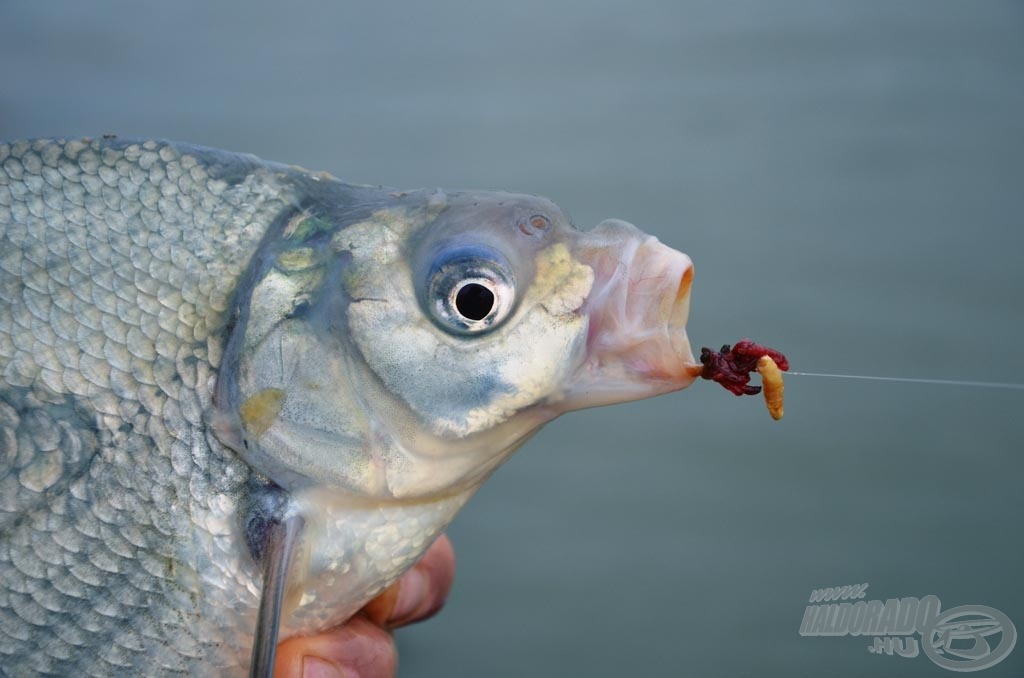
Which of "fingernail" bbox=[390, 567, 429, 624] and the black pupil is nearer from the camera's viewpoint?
the black pupil

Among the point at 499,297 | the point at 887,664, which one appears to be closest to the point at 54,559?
the point at 499,297

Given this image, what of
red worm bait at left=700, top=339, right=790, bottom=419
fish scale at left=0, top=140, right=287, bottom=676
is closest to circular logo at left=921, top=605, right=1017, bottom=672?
red worm bait at left=700, top=339, right=790, bottom=419

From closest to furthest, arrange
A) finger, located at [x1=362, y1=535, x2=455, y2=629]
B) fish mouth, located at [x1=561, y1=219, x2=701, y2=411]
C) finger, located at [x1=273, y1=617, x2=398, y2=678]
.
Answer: fish mouth, located at [x1=561, y1=219, x2=701, y2=411] → finger, located at [x1=273, y1=617, x2=398, y2=678] → finger, located at [x1=362, y1=535, x2=455, y2=629]

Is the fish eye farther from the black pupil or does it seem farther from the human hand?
the human hand

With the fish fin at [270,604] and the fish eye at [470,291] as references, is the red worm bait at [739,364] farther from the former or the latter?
the fish fin at [270,604]

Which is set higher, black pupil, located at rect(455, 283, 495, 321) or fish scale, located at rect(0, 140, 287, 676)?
black pupil, located at rect(455, 283, 495, 321)

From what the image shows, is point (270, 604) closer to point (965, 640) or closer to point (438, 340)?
point (438, 340)

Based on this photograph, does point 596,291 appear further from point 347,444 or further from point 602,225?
point 347,444

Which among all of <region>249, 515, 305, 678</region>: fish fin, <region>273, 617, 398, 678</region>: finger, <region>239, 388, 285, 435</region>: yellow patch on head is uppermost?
<region>239, 388, 285, 435</region>: yellow patch on head
